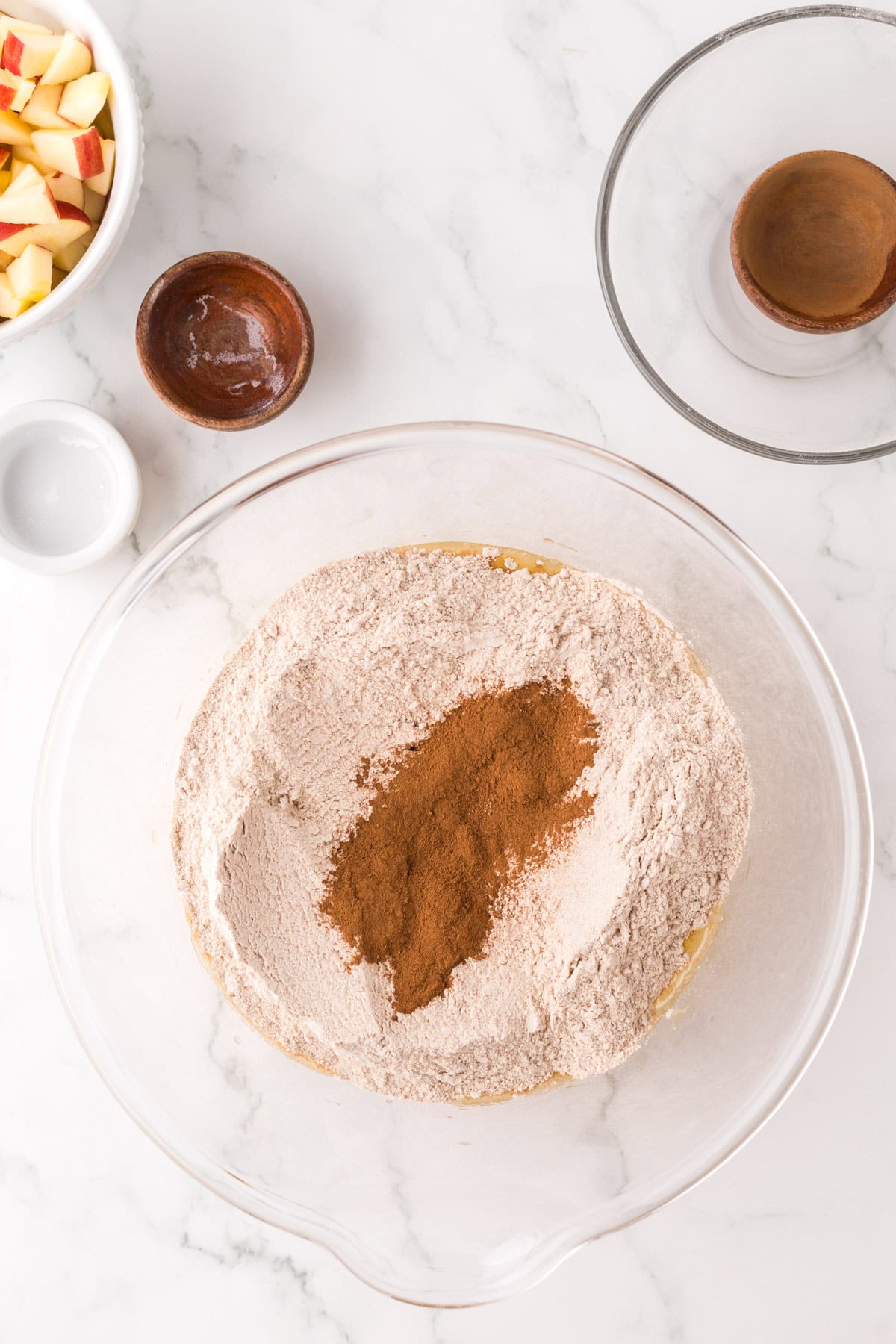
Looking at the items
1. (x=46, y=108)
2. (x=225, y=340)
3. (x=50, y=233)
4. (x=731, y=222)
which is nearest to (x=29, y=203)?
(x=50, y=233)

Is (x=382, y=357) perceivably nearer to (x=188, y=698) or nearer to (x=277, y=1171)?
(x=188, y=698)

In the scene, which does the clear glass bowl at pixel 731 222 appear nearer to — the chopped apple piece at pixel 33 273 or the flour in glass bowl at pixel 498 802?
the flour in glass bowl at pixel 498 802

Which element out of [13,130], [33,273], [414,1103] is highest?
[13,130]

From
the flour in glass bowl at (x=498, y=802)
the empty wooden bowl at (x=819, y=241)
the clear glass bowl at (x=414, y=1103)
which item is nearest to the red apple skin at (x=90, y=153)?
the clear glass bowl at (x=414, y=1103)

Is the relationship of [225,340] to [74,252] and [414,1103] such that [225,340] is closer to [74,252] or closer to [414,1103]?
[74,252]

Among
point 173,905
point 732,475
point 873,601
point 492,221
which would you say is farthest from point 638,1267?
point 492,221

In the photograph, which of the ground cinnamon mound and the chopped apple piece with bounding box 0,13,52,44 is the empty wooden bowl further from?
the chopped apple piece with bounding box 0,13,52,44
